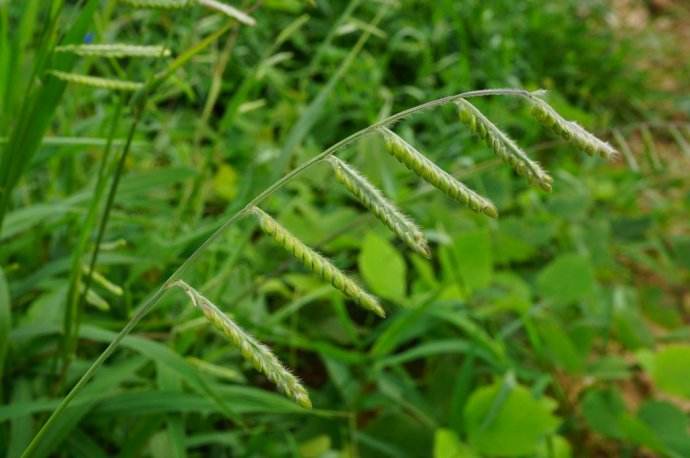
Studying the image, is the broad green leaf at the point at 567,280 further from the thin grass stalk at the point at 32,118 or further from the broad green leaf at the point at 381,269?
the thin grass stalk at the point at 32,118

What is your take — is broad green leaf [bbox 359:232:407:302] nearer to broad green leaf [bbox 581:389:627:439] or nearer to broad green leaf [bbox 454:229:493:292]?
broad green leaf [bbox 454:229:493:292]

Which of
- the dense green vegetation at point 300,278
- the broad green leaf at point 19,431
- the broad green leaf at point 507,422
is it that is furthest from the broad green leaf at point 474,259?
the broad green leaf at point 19,431

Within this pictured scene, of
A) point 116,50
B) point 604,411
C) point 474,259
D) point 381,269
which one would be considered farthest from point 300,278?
point 116,50

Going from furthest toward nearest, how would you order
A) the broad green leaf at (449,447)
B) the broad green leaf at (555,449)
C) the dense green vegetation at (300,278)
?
the broad green leaf at (555,449), the broad green leaf at (449,447), the dense green vegetation at (300,278)

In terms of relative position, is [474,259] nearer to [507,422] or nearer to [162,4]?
[507,422]

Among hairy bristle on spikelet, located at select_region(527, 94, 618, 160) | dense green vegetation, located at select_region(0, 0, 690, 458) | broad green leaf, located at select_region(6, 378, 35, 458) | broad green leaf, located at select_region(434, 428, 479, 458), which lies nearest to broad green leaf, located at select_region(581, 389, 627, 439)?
dense green vegetation, located at select_region(0, 0, 690, 458)
